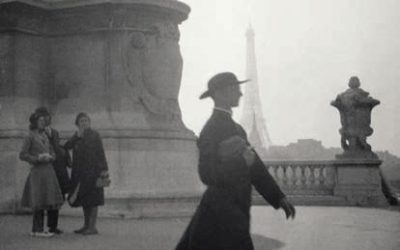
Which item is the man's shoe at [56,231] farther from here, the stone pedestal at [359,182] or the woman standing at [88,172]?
the stone pedestal at [359,182]

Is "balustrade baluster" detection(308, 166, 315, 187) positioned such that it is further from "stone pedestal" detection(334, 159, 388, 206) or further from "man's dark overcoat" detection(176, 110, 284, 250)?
"man's dark overcoat" detection(176, 110, 284, 250)

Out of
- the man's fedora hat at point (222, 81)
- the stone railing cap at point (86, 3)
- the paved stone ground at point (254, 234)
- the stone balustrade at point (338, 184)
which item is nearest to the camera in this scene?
the man's fedora hat at point (222, 81)

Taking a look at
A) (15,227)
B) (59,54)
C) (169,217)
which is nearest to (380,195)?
(169,217)

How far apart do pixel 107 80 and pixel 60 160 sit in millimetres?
2532

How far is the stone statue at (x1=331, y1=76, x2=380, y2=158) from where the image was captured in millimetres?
16891

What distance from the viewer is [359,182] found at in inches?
658

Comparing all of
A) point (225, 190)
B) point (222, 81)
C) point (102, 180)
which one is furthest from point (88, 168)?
point (225, 190)

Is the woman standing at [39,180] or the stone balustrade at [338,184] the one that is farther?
the stone balustrade at [338,184]

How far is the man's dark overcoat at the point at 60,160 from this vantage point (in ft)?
29.6

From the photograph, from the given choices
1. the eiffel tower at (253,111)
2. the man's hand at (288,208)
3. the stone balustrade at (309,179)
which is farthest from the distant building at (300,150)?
the man's hand at (288,208)

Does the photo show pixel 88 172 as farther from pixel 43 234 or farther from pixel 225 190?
pixel 225 190

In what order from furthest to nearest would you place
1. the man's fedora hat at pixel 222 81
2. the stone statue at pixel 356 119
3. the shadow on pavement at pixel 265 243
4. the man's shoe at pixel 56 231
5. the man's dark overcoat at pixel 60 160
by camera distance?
the stone statue at pixel 356 119 < the man's dark overcoat at pixel 60 160 < the man's shoe at pixel 56 231 < the shadow on pavement at pixel 265 243 < the man's fedora hat at pixel 222 81

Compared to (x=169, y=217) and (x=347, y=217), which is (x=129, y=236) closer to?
(x=169, y=217)

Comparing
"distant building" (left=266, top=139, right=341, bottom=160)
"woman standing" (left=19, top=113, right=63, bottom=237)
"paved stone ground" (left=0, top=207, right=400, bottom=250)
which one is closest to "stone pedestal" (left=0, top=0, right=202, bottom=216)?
"paved stone ground" (left=0, top=207, right=400, bottom=250)
